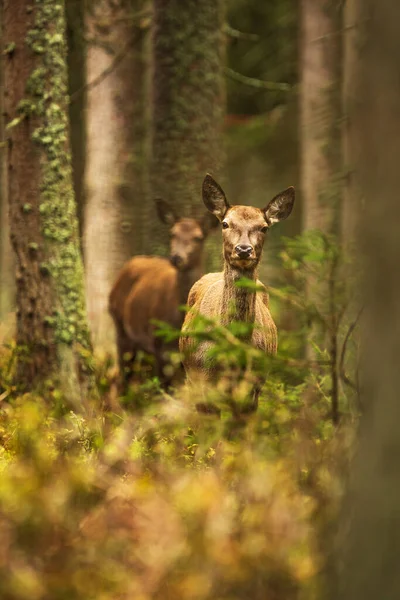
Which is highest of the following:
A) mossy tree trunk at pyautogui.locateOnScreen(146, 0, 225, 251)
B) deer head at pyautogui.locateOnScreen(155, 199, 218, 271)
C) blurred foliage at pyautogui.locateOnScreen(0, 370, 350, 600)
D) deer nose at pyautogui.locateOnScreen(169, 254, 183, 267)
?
mossy tree trunk at pyautogui.locateOnScreen(146, 0, 225, 251)

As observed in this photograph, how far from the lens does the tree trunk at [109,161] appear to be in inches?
497

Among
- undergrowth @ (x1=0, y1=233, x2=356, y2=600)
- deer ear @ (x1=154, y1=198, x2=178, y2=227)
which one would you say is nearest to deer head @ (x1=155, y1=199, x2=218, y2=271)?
deer ear @ (x1=154, y1=198, x2=178, y2=227)

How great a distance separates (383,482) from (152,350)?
6.60m

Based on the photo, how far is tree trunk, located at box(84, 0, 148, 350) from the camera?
1263cm

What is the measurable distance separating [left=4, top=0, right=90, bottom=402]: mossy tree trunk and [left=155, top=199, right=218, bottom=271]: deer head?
109 centimetres

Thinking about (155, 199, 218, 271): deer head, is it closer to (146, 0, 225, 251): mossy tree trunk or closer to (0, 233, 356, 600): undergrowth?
(146, 0, 225, 251): mossy tree trunk

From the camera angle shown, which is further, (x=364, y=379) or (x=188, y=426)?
(x=188, y=426)

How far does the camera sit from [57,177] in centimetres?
847

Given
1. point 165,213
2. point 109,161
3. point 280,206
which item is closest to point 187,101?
point 165,213

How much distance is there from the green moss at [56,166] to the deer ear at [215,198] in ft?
6.97

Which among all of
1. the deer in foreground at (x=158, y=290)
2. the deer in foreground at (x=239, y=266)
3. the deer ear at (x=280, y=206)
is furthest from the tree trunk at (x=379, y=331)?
the deer in foreground at (x=158, y=290)

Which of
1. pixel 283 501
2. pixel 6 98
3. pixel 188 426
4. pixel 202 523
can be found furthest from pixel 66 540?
pixel 6 98

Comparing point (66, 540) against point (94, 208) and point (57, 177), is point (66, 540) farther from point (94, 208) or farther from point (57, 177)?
point (94, 208)

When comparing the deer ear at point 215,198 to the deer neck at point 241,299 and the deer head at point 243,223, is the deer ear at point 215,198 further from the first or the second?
the deer neck at point 241,299
